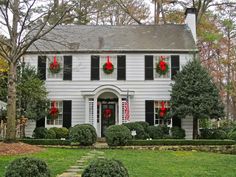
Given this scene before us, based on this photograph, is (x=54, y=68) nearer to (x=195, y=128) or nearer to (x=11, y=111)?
(x=11, y=111)

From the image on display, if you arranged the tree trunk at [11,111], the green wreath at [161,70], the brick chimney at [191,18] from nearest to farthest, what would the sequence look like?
the tree trunk at [11,111]
the green wreath at [161,70]
the brick chimney at [191,18]

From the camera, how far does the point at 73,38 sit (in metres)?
25.6

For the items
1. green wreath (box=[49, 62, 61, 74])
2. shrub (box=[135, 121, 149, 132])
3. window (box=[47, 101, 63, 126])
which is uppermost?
green wreath (box=[49, 62, 61, 74])

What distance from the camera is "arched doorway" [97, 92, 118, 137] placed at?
24047 mm

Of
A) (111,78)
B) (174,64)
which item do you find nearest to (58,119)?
(111,78)

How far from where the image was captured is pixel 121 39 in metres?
25.2

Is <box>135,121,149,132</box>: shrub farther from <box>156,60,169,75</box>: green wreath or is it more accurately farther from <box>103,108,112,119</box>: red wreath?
<box>156,60,169,75</box>: green wreath

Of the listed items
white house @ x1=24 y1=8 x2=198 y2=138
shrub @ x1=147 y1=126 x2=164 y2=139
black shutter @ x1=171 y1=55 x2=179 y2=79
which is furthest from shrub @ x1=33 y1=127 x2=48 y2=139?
black shutter @ x1=171 y1=55 x2=179 y2=79

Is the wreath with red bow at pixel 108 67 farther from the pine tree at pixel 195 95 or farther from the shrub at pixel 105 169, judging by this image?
the shrub at pixel 105 169

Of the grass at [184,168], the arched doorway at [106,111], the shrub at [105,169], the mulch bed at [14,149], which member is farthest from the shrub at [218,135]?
the shrub at [105,169]

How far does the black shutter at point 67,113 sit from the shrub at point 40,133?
1.56 metres

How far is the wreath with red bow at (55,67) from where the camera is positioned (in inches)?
944

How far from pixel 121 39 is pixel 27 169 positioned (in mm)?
19245

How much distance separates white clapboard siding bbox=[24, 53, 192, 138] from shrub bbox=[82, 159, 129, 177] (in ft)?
56.4
